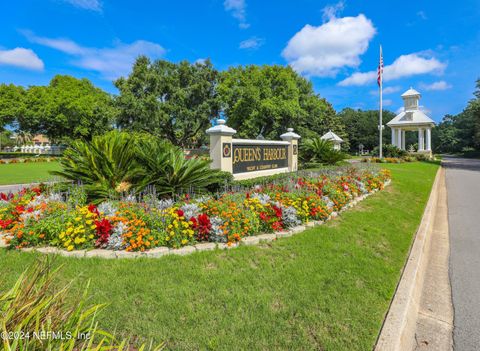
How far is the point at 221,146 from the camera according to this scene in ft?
24.5

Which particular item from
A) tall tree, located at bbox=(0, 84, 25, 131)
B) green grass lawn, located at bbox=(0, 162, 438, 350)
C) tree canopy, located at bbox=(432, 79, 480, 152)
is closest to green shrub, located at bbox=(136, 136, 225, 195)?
green grass lawn, located at bbox=(0, 162, 438, 350)

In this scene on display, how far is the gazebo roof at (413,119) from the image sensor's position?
32.1 meters

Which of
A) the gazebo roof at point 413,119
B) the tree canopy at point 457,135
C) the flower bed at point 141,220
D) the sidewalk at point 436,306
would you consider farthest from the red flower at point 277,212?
the tree canopy at point 457,135

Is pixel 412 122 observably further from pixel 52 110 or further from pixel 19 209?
pixel 52 110

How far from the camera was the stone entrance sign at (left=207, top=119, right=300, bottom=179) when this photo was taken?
7543 mm

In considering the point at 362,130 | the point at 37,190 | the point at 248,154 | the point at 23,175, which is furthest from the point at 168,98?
the point at 362,130

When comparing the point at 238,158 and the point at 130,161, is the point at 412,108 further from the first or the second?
the point at 130,161

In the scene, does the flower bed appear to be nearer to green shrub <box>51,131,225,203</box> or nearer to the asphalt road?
green shrub <box>51,131,225,203</box>

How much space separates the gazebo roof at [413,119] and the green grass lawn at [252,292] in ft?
112

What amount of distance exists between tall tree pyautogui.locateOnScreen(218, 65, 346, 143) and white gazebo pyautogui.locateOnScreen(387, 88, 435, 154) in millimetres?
11197

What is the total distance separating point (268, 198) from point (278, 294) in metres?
2.47

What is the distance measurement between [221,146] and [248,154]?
1515 millimetres

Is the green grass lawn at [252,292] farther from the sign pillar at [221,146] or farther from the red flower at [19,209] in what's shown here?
the sign pillar at [221,146]

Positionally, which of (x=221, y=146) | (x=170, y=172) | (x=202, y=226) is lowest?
(x=202, y=226)
